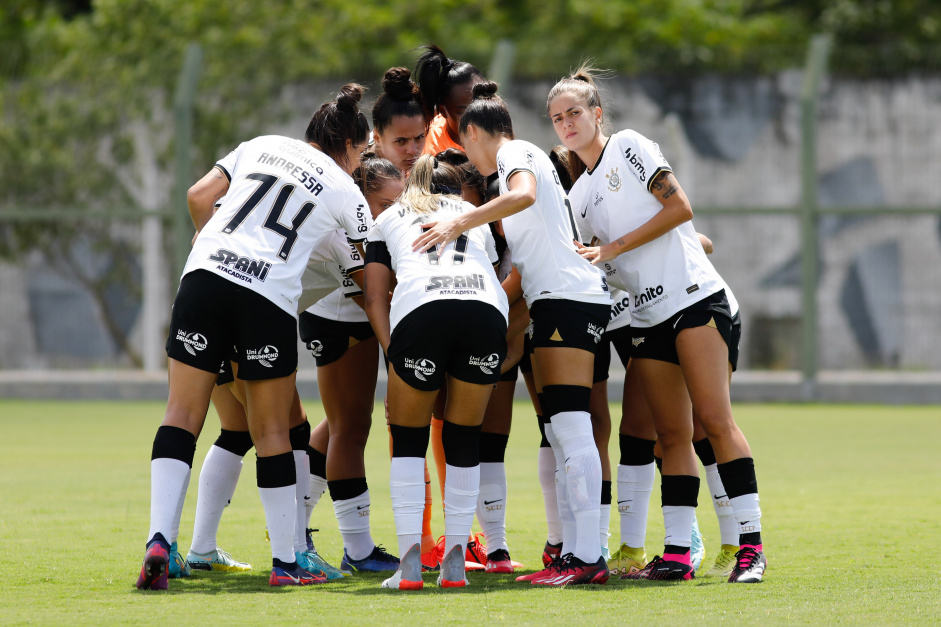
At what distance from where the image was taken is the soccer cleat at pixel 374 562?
4.79 m

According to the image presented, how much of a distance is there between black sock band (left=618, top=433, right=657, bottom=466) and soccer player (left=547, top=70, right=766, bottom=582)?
7.7 inches

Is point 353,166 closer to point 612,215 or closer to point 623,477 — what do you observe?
point 612,215

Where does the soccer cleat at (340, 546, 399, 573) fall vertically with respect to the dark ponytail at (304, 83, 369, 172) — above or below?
below

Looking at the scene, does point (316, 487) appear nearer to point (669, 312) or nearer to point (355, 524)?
point (355, 524)

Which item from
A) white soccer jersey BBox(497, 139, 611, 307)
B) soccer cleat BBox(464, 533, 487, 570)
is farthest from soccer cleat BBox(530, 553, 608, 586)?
white soccer jersey BBox(497, 139, 611, 307)

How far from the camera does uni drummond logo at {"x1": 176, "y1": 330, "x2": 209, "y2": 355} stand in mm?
4223

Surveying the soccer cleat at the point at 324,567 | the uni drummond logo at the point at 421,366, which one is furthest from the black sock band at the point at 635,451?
the soccer cleat at the point at 324,567

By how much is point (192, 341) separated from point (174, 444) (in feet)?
1.34

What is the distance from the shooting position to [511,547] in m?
5.16

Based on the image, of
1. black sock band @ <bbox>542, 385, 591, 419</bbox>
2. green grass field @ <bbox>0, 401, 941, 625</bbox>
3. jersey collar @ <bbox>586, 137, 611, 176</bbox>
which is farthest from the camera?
jersey collar @ <bbox>586, 137, 611, 176</bbox>

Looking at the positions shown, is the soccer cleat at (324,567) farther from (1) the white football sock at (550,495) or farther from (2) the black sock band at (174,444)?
(1) the white football sock at (550,495)

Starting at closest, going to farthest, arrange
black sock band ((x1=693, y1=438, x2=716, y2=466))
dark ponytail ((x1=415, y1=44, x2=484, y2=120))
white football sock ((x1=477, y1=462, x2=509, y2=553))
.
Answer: white football sock ((x1=477, y1=462, x2=509, y2=553)) < black sock band ((x1=693, y1=438, x2=716, y2=466)) < dark ponytail ((x1=415, y1=44, x2=484, y2=120))

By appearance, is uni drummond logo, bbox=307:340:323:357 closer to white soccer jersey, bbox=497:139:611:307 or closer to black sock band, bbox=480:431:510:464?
black sock band, bbox=480:431:510:464

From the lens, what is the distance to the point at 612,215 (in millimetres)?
4609
